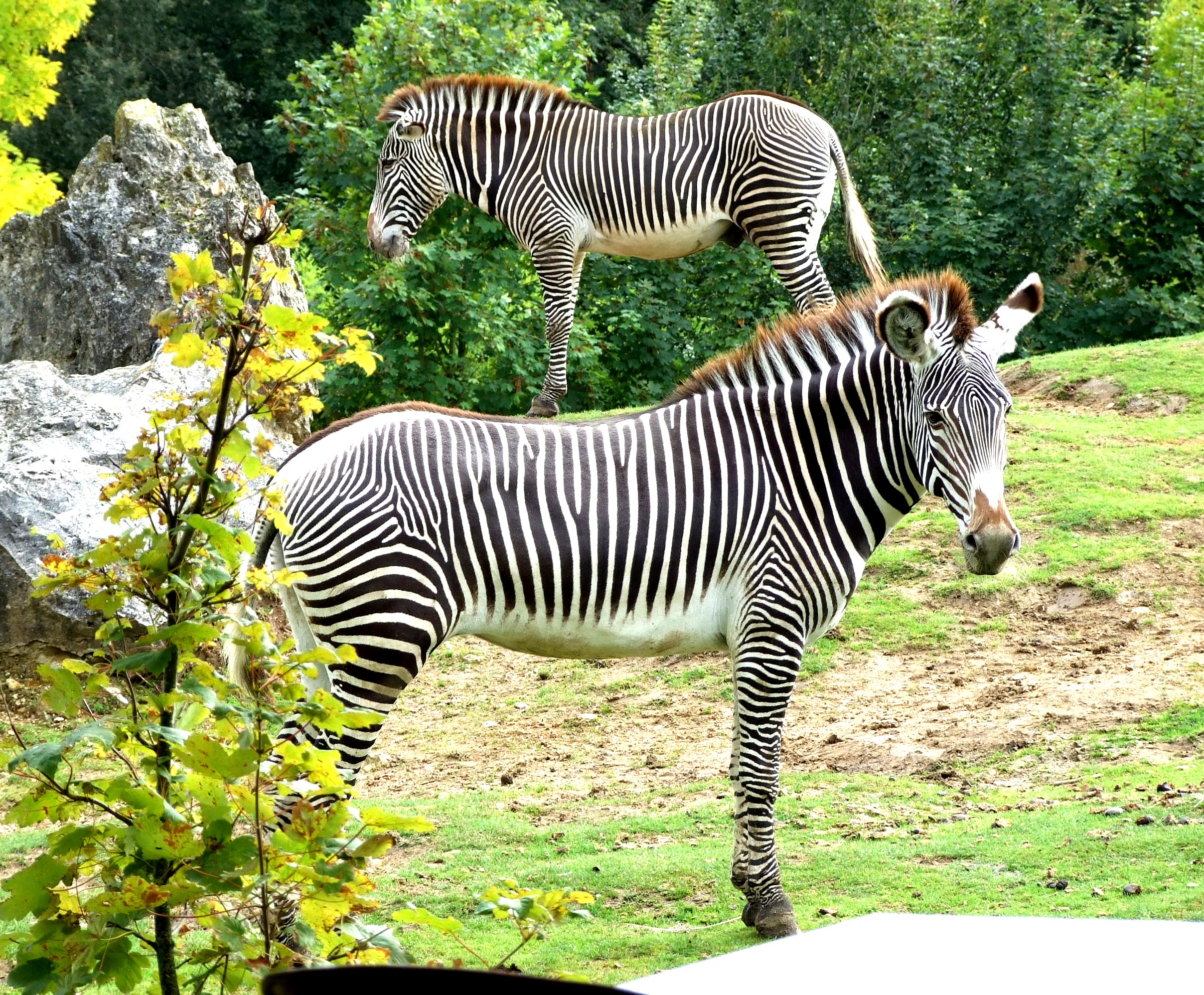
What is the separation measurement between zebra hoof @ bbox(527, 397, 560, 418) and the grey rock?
Answer: 6.44 feet

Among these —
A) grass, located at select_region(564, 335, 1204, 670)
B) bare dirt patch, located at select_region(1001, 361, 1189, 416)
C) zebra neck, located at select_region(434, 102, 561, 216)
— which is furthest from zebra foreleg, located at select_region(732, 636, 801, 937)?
bare dirt patch, located at select_region(1001, 361, 1189, 416)

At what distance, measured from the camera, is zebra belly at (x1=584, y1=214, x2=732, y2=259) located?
965cm

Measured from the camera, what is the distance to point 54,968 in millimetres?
2213

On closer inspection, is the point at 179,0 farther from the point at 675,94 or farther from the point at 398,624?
the point at 398,624

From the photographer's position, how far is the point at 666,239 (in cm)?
971

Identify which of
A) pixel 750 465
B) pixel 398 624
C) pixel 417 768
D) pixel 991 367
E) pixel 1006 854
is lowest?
pixel 417 768

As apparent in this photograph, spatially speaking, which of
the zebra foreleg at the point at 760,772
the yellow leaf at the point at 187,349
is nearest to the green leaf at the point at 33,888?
the yellow leaf at the point at 187,349

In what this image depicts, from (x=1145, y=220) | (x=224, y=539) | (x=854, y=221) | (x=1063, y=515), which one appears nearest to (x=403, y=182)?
(x=854, y=221)

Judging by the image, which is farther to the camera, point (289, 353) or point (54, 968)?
point (289, 353)

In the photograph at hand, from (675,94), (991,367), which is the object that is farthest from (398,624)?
(675,94)

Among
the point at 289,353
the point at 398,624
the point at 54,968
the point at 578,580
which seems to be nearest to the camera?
the point at 54,968

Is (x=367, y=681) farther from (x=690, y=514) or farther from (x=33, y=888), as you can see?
(x=33, y=888)

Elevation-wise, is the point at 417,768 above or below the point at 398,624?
below

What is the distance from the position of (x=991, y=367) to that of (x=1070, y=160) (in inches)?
463
